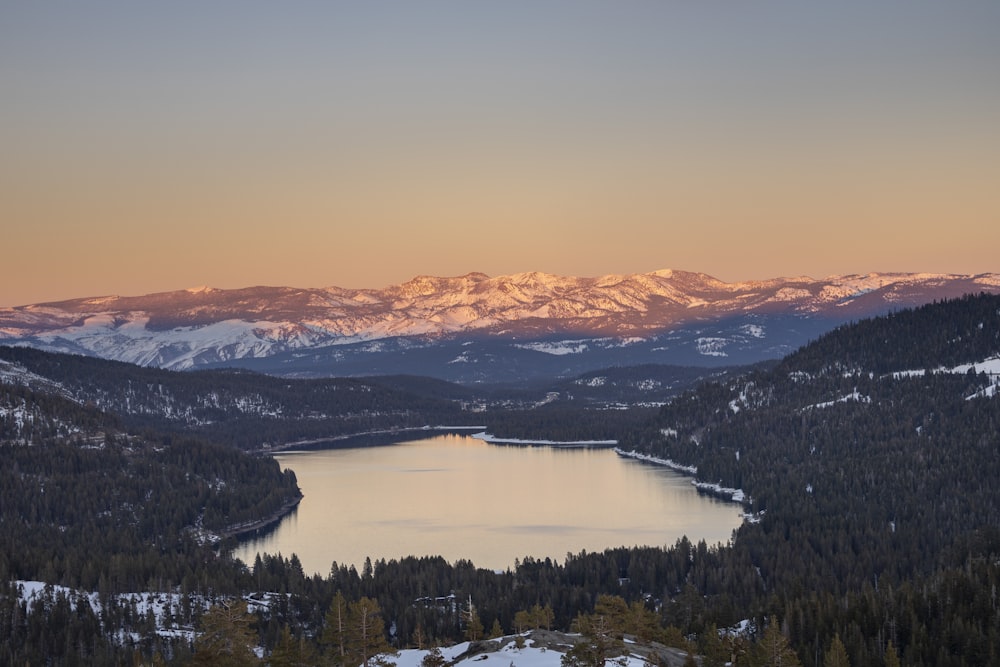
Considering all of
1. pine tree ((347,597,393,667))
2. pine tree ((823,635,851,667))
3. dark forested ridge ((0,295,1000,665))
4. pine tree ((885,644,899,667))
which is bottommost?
dark forested ridge ((0,295,1000,665))

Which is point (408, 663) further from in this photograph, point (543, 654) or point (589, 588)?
point (589, 588)

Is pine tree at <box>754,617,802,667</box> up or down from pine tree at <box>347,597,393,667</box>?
down

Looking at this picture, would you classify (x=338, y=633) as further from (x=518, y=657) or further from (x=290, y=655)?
(x=518, y=657)

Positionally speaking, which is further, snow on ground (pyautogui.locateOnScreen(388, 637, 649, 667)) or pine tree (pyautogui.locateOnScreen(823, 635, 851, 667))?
pine tree (pyautogui.locateOnScreen(823, 635, 851, 667))

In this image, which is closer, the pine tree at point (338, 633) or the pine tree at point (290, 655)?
the pine tree at point (290, 655)

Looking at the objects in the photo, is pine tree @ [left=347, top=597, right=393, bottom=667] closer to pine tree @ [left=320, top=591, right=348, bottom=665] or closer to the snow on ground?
pine tree @ [left=320, top=591, right=348, bottom=665]

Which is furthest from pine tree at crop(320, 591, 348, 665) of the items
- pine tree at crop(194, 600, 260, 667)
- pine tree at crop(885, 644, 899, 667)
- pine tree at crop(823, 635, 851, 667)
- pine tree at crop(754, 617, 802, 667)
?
pine tree at crop(885, 644, 899, 667)

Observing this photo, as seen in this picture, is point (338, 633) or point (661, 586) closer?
point (338, 633)

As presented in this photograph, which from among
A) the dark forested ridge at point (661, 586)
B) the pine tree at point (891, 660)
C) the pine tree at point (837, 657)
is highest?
the pine tree at point (837, 657)

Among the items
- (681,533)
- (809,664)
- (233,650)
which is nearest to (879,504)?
(681,533)

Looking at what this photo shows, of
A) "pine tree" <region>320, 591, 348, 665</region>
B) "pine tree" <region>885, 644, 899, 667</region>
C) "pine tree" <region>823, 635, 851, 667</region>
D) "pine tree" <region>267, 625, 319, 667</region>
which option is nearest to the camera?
"pine tree" <region>267, 625, 319, 667</region>

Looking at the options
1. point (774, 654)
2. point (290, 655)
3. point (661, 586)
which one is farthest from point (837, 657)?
point (661, 586)

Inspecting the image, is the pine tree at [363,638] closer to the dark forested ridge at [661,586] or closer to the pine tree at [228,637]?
the dark forested ridge at [661,586]

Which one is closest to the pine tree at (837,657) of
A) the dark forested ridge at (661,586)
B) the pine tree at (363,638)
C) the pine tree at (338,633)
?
the dark forested ridge at (661,586)
